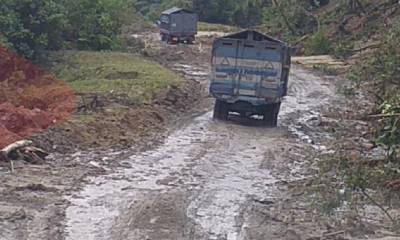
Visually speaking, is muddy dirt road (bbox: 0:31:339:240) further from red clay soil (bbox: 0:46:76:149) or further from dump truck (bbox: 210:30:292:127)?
red clay soil (bbox: 0:46:76:149)

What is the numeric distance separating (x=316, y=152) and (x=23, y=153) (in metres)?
7.55

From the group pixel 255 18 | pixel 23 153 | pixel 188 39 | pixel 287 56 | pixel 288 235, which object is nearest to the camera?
pixel 288 235

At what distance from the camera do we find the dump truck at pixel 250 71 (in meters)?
24.6

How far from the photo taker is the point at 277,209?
51.4 ft

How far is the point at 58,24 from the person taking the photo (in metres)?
36.2

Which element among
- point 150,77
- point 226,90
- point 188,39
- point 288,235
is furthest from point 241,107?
point 188,39

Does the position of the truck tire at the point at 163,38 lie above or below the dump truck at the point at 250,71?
below

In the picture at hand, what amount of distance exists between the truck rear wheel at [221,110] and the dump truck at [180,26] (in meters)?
27.7

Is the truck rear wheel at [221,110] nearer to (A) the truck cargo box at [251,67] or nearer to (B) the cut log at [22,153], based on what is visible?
(A) the truck cargo box at [251,67]

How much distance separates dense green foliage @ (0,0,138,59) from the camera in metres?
34.3

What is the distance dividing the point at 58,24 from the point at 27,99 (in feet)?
33.3

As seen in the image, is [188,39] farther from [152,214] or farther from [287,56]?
[152,214]

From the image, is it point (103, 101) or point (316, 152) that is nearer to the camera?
point (316, 152)

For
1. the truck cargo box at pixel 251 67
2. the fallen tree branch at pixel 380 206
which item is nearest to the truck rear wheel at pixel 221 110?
the truck cargo box at pixel 251 67
